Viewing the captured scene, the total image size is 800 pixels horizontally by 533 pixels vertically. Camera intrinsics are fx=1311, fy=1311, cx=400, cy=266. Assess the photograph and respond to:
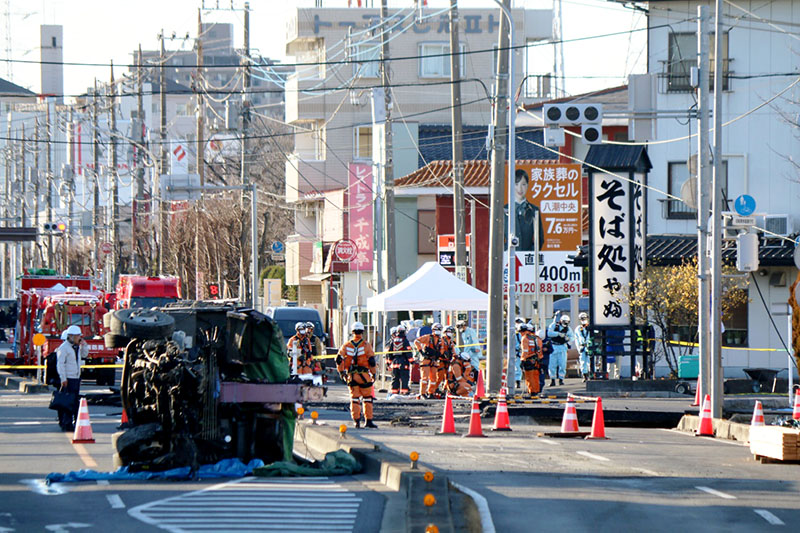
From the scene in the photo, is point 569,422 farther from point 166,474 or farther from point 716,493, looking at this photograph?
point 166,474

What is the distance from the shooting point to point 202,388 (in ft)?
48.9

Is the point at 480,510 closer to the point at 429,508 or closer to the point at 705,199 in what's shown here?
the point at 429,508

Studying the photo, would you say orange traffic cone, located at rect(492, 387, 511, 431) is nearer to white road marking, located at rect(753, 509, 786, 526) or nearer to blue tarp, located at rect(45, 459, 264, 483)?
blue tarp, located at rect(45, 459, 264, 483)

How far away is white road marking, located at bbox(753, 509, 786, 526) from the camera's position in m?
11.9

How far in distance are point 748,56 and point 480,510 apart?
93.8 ft

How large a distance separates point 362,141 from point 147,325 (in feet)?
167

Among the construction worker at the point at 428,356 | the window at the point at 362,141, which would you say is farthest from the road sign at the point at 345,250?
the window at the point at 362,141

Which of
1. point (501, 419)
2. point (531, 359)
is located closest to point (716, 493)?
point (501, 419)

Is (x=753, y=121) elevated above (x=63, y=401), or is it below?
above

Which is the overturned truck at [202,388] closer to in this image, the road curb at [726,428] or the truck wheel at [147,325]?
the truck wheel at [147,325]

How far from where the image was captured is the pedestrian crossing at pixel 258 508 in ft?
37.4

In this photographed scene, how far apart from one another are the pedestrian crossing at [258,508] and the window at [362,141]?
51.6 metres

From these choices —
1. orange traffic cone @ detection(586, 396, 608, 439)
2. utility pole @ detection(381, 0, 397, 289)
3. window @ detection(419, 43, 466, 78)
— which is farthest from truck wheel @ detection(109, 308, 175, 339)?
window @ detection(419, 43, 466, 78)

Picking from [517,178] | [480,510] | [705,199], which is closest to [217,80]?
[517,178]
